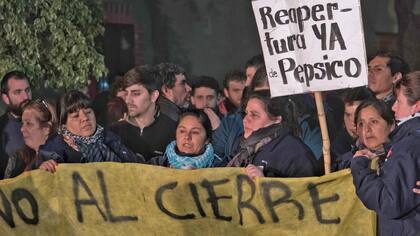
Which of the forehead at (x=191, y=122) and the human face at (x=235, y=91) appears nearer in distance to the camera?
the forehead at (x=191, y=122)

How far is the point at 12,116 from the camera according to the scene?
29.6 feet

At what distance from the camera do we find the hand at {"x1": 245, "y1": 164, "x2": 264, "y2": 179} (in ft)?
21.3

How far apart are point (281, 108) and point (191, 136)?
0.64m

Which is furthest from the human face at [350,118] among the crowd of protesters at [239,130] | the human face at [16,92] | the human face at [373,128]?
the human face at [16,92]

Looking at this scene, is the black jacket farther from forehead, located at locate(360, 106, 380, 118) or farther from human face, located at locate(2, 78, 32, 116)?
forehead, located at locate(360, 106, 380, 118)

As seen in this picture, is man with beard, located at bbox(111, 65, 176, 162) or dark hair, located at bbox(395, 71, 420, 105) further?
man with beard, located at bbox(111, 65, 176, 162)

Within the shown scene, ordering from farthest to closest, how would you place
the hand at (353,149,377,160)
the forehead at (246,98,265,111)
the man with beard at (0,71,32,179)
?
the man with beard at (0,71,32,179)
the forehead at (246,98,265,111)
the hand at (353,149,377,160)

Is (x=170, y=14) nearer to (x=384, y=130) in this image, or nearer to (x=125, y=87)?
(x=125, y=87)

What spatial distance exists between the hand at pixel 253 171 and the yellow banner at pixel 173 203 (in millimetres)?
42

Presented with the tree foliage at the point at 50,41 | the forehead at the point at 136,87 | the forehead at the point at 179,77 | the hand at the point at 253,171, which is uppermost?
→ the tree foliage at the point at 50,41

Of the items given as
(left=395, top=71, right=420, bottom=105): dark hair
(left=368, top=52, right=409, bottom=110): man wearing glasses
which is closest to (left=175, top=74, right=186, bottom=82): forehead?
(left=368, top=52, right=409, bottom=110): man wearing glasses

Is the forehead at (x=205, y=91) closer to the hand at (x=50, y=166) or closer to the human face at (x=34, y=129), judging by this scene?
the human face at (x=34, y=129)

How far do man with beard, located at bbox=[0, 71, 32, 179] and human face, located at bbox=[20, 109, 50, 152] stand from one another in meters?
0.36

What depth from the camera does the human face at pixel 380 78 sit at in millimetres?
7848
